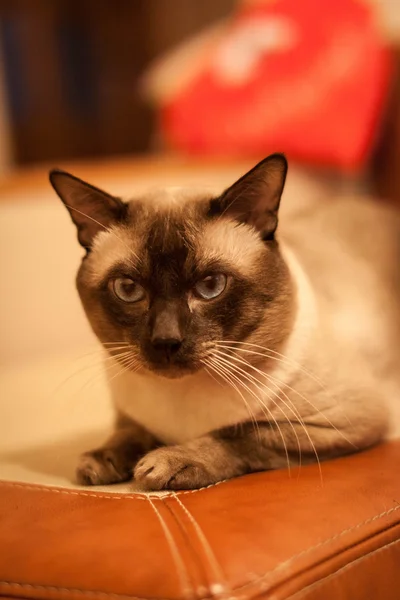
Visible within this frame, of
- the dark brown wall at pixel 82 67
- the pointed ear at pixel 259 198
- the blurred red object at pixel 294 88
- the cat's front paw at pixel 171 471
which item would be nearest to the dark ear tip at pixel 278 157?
the pointed ear at pixel 259 198

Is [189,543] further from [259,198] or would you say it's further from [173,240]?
[259,198]

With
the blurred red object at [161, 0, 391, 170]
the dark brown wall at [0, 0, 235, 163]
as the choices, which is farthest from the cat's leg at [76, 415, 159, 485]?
the dark brown wall at [0, 0, 235, 163]

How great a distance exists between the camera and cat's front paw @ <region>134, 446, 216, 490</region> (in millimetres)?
1099

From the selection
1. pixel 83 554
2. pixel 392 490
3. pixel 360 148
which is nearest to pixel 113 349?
pixel 83 554

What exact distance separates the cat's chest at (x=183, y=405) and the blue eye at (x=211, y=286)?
0.16 metres

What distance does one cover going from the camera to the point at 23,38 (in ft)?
16.6

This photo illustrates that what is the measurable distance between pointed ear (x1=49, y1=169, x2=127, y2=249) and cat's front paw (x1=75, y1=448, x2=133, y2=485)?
40 cm

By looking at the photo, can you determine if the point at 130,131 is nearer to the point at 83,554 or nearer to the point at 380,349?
the point at 380,349

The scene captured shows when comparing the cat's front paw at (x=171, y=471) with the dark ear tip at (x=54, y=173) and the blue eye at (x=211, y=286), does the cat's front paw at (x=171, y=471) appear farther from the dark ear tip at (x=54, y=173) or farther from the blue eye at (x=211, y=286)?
the dark ear tip at (x=54, y=173)

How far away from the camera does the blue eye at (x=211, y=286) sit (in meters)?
1.15

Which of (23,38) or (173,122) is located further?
(23,38)

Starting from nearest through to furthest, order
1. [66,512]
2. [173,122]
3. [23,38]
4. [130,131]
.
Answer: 1. [66,512]
2. [173,122]
3. [23,38]
4. [130,131]

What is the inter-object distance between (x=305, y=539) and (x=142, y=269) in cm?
51

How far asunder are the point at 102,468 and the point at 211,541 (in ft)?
1.18
